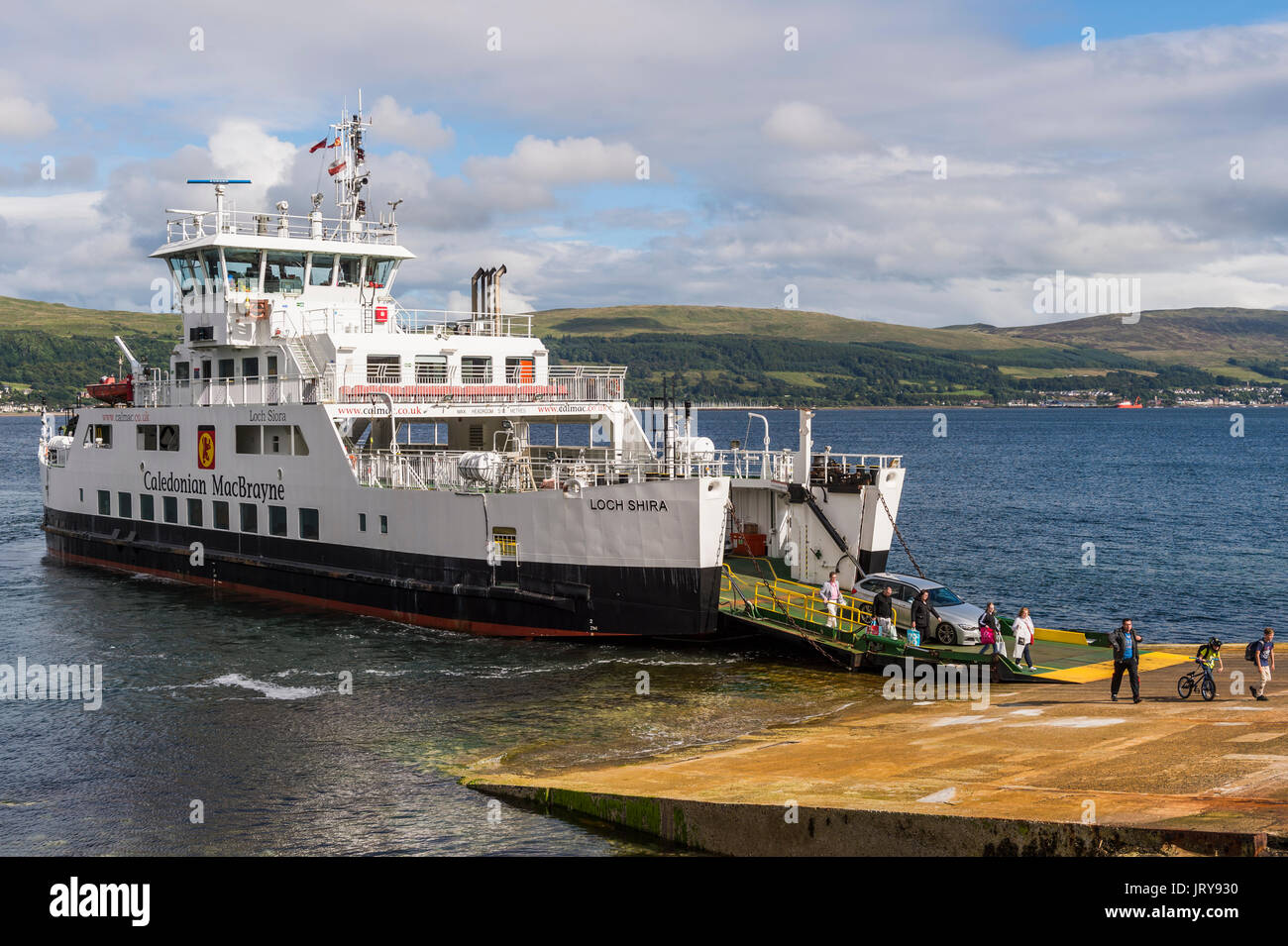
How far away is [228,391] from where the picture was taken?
35.8 m

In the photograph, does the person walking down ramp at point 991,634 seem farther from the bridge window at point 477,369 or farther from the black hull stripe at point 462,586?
the bridge window at point 477,369

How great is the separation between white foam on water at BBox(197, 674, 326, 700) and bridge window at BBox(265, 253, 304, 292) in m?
15.0

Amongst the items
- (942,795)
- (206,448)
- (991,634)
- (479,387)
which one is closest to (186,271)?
(206,448)

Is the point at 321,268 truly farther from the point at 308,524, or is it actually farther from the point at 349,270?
the point at 308,524

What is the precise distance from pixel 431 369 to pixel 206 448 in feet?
25.7

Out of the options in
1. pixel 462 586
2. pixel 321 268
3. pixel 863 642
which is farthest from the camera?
A: pixel 321 268

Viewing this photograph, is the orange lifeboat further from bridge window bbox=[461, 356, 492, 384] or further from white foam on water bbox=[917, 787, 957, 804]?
white foam on water bbox=[917, 787, 957, 804]

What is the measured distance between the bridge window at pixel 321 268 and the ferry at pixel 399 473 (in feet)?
0.24

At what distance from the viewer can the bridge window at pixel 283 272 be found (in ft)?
121

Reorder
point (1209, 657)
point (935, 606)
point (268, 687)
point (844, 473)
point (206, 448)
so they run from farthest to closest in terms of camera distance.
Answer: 1. point (206, 448)
2. point (844, 473)
3. point (935, 606)
4. point (268, 687)
5. point (1209, 657)
